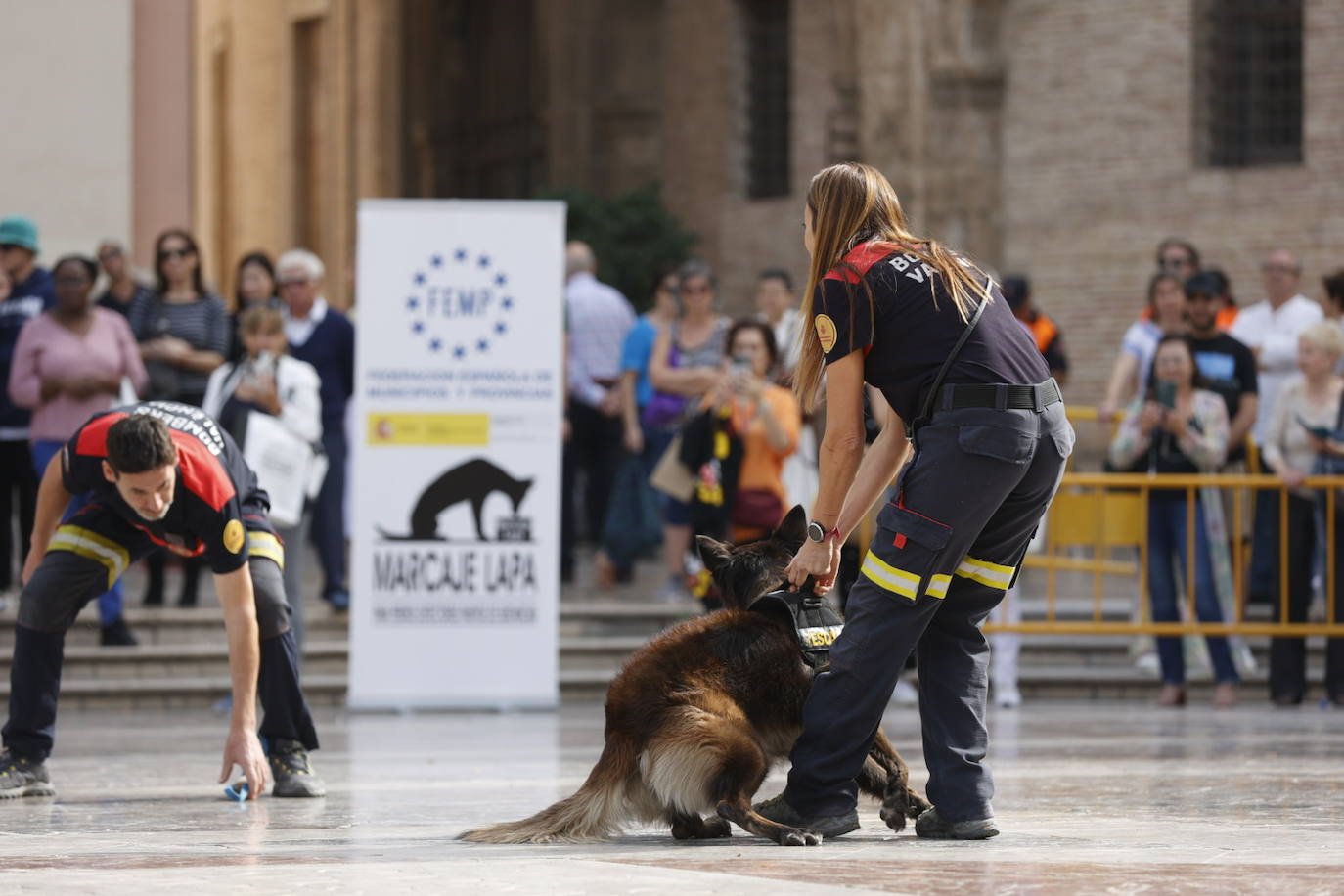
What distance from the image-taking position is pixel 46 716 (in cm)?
761

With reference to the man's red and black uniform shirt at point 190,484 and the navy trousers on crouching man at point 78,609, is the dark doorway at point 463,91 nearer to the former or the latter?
the navy trousers on crouching man at point 78,609

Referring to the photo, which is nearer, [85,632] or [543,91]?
[85,632]

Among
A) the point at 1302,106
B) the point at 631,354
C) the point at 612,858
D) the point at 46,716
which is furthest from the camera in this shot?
the point at 1302,106

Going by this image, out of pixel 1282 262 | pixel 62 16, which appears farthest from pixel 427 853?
pixel 62 16

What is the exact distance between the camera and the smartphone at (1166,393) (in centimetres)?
1200

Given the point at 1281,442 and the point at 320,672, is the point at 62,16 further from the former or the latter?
the point at 1281,442

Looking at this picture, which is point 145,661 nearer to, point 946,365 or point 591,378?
point 591,378

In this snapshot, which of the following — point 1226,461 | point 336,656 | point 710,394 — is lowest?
point 336,656

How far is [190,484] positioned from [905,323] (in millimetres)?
2515

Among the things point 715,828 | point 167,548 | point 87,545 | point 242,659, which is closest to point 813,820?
point 715,828

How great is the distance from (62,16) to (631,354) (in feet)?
18.9

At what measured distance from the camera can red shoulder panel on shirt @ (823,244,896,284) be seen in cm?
582

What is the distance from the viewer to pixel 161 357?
13469 millimetres

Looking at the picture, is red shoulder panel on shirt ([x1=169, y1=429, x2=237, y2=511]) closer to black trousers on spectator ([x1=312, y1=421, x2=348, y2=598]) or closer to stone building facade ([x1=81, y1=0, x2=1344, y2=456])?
stone building facade ([x1=81, y1=0, x2=1344, y2=456])
